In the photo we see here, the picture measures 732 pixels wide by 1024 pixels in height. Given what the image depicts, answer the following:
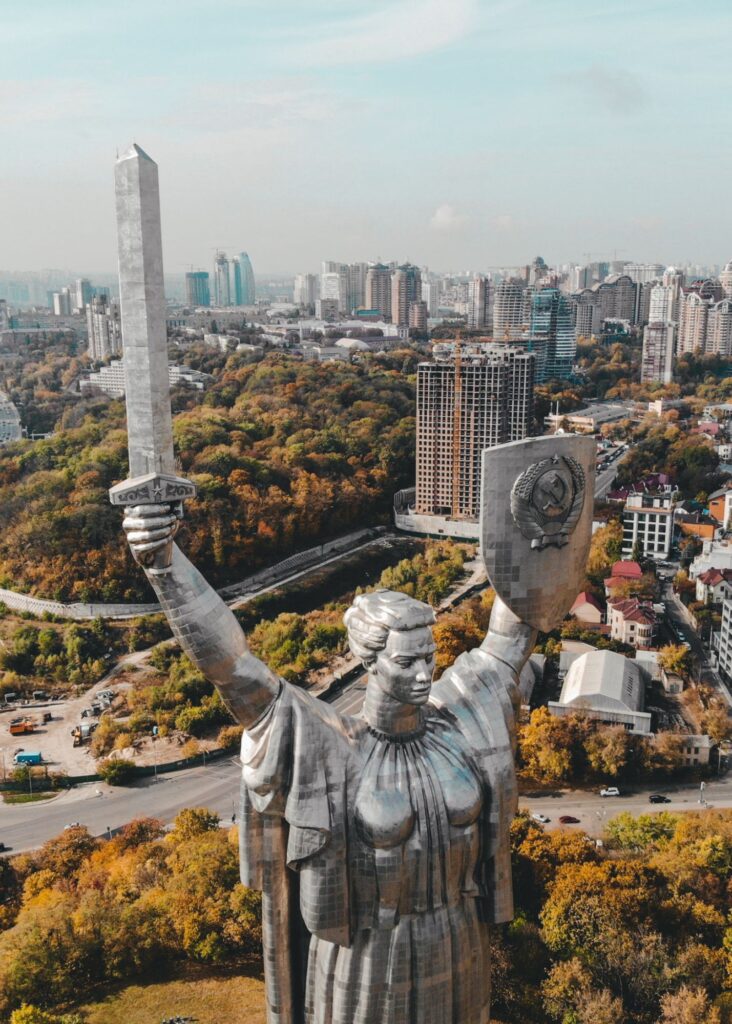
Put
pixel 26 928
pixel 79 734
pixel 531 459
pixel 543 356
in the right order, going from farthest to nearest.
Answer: pixel 543 356 < pixel 79 734 < pixel 26 928 < pixel 531 459

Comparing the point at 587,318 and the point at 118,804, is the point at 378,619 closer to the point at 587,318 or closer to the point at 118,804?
the point at 118,804

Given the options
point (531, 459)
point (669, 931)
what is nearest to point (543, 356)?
point (669, 931)

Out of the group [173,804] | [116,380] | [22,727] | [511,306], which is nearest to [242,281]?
[511,306]

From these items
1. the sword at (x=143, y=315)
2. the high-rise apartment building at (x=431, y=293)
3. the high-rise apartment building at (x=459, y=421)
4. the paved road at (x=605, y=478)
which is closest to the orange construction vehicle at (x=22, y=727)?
the sword at (x=143, y=315)

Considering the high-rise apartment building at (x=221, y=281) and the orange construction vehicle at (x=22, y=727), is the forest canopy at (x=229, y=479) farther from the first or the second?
the high-rise apartment building at (x=221, y=281)

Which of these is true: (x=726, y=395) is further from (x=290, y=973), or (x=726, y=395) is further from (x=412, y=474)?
(x=290, y=973)

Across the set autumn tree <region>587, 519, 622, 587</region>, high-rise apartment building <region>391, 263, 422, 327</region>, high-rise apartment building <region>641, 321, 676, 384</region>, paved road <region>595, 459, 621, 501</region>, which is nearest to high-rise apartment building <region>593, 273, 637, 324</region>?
high-rise apartment building <region>391, 263, 422, 327</region>

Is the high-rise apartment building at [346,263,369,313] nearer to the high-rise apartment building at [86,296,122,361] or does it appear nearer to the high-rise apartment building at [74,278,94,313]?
the high-rise apartment building at [74,278,94,313]
